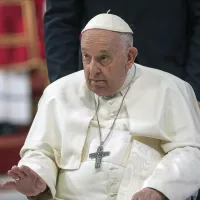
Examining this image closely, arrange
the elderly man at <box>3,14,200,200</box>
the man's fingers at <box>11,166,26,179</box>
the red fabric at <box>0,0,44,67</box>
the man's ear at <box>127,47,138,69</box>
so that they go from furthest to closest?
the red fabric at <box>0,0,44,67</box>, the man's ear at <box>127,47,138,69</box>, the elderly man at <box>3,14,200,200</box>, the man's fingers at <box>11,166,26,179</box>

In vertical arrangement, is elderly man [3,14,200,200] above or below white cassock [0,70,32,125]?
above

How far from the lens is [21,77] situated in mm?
5926

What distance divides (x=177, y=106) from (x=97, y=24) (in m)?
0.46

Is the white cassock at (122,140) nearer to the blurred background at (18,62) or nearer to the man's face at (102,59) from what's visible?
the man's face at (102,59)

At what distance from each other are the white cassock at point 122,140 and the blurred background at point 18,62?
2656mm

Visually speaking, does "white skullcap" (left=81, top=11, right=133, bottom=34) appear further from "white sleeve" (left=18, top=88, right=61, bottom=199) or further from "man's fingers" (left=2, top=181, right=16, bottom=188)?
"man's fingers" (left=2, top=181, right=16, bottom=188)

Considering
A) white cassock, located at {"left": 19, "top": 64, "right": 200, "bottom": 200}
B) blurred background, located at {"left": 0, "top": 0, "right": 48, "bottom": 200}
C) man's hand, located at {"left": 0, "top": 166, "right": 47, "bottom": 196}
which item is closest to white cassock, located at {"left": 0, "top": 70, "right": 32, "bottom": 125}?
blurred background, located at {"left": 0, "top": 0, "right": 48, "bottom": 200}

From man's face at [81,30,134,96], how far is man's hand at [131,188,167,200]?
0.45 meters

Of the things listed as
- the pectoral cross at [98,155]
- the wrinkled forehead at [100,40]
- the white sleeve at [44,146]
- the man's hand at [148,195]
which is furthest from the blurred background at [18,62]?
the man's hand at [148,195]

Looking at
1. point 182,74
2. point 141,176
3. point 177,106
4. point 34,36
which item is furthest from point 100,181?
point 34,36

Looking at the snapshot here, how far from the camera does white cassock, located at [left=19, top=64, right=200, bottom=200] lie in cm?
269

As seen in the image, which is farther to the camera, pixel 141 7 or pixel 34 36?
pixel 34 36

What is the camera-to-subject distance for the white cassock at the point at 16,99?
593 cm

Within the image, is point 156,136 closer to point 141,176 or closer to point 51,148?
point 141,176
